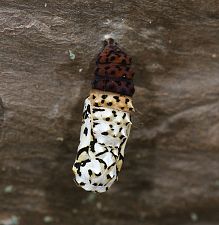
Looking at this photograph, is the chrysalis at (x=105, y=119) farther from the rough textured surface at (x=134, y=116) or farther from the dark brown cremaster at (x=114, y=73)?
the rough textured surface at (x=134, y=116)

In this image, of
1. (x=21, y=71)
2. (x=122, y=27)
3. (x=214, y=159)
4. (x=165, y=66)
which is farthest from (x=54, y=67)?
(x=214, y=159)

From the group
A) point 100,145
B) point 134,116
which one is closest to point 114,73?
point 100,145

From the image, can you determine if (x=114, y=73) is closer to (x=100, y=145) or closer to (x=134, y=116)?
(x=100, y=145)

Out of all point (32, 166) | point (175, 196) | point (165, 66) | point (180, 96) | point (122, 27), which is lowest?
point (175, 196)

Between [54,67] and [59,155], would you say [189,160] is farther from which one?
[54,67]

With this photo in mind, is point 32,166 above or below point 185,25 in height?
below

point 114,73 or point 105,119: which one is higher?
point 114,73

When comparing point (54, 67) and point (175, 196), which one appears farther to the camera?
point (175, 196)
